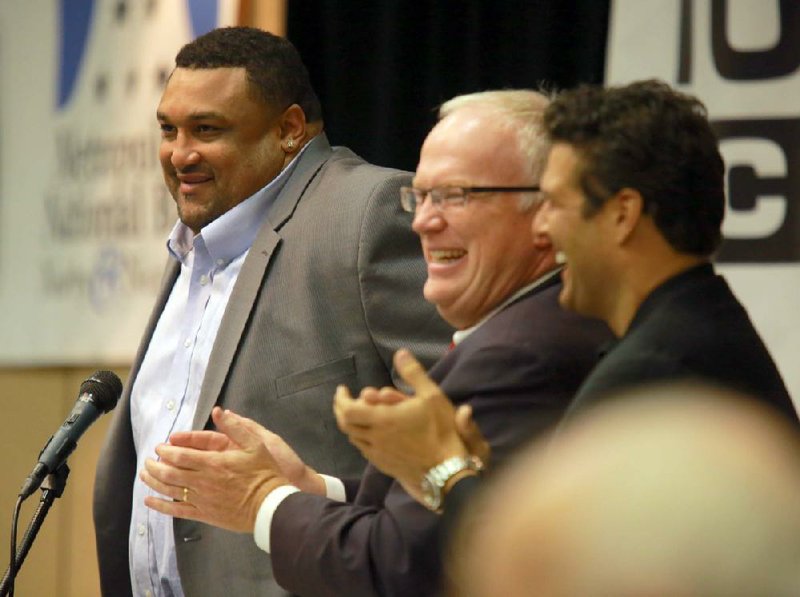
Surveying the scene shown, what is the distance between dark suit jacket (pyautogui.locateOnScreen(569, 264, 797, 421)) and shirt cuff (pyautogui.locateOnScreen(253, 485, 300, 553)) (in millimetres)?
554

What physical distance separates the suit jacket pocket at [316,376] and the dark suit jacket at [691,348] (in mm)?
935

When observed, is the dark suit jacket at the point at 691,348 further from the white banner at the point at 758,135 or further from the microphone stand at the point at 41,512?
the white banner at the point at 758,135

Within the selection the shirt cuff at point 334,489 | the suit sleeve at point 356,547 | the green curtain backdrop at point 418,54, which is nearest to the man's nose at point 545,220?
the suit sleeve at point 356,547

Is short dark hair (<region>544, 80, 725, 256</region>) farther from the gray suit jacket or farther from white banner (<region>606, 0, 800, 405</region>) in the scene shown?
white banner (<region>606, 0, 800, 405</region>)

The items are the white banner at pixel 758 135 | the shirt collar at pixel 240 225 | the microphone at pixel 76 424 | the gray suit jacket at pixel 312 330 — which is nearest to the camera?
the microphone at pixel 76 424

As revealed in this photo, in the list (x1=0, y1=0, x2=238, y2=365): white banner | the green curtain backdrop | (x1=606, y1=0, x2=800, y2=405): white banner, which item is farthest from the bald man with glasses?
(x1=0, y1=0, x2=238, y2=365): white banner

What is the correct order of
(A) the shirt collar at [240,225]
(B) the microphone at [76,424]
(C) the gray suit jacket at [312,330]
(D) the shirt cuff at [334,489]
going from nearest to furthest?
(D) the shirt cuff at [334,489] → (B) the microphone at [76,424] → (C) the gray suit jacket at [312,330] → (A) the shirt collar at [240,225]

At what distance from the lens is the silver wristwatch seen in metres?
1.53

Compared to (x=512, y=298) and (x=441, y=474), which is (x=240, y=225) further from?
(x=441, y=474)

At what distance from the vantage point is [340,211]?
246cm

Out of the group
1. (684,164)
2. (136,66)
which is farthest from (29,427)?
(684,164)

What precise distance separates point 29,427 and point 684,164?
3703 millimetres

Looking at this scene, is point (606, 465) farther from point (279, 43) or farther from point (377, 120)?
point (377, 120)

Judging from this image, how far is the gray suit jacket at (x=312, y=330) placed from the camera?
231 centimetres
